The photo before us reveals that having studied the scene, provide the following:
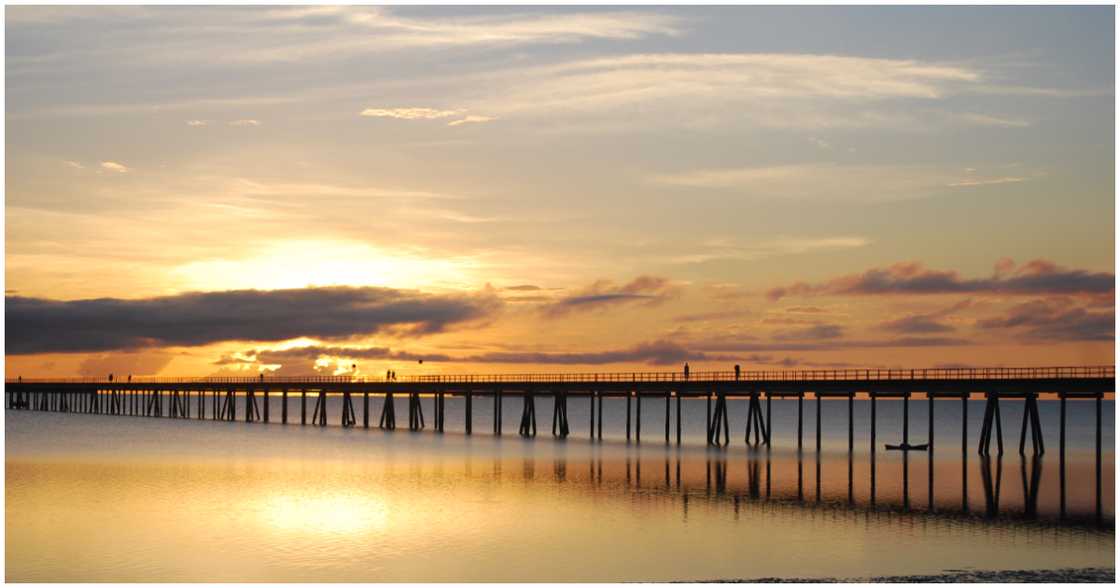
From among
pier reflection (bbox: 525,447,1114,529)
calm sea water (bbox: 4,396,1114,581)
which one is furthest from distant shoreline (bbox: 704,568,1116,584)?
pier reflection (bbox: 525,447,1114,529)

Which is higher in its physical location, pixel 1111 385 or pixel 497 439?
pixel 1111 385

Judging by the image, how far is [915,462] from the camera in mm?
61500

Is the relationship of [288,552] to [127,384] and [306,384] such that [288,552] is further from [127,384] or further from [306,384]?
[127,384]

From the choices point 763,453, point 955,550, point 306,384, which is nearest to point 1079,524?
point 955,550

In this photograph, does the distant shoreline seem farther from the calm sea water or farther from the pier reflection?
the pier reflection

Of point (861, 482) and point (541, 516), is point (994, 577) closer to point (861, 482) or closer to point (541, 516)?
point (541, 516)

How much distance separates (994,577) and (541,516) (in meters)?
15.0

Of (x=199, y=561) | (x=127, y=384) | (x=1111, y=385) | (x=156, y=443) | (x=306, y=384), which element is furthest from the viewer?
(x=127, y=384)

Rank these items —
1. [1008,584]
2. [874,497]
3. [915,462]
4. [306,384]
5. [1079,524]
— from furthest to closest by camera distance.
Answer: [306,384] → [915,462] → [874,497] → [1079,524] → [1008,584]

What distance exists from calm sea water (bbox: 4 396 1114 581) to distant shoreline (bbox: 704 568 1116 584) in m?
0.72

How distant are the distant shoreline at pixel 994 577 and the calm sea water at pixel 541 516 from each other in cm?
72

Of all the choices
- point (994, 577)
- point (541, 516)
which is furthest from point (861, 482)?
point (994, 577)

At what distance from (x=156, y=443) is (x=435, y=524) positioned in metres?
46.8

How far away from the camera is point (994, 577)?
92.9 feet
